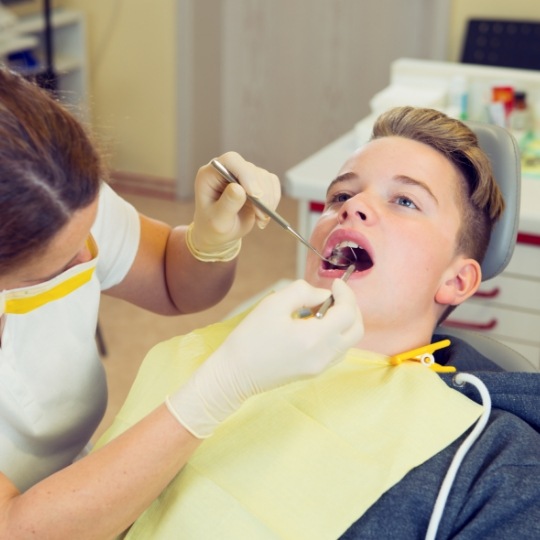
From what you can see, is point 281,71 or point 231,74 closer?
point 281,71

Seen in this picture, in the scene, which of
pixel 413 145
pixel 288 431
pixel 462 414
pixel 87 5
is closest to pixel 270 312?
pixel 288 431

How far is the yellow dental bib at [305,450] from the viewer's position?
1182mm

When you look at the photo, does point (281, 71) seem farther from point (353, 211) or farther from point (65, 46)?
point (353, 211)

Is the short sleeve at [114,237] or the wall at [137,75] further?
the wall at [137,75]

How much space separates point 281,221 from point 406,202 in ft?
0.92

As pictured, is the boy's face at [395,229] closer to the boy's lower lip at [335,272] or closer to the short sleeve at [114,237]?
the boy's lower lip at [335,272]

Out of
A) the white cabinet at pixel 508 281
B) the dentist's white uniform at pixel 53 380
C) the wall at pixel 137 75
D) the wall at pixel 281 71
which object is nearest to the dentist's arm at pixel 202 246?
the dentist's white uniform at pixel 53 380

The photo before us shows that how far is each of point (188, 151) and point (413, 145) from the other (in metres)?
2.77

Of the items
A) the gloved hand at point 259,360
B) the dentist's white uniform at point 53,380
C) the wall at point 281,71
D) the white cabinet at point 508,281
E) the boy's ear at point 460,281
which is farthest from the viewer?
the wall at point 281,71

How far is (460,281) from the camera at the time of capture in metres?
1.52

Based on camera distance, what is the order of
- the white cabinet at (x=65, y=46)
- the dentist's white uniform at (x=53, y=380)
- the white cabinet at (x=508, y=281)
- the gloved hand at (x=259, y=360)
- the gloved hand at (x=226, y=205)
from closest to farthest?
the gloved hand at (x=259, y=360) → the dentist's white uniform at (x=53, y=380) → the gloved hand at (x=226, y=205) → the white cabinet at (x=508, y=281) → the white cabinet at (x=65, y=46)

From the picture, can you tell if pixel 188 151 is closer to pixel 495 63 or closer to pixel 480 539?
pixel 495 63

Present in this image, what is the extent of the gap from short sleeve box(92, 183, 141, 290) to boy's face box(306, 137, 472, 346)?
29 cm

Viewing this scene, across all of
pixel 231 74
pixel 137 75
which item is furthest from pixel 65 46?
pixel 231 74
